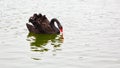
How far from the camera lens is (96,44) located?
1252 centimetres

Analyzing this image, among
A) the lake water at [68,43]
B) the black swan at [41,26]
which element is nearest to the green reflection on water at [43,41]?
the lake water at [68,43]

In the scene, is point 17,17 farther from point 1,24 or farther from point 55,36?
point 55,36

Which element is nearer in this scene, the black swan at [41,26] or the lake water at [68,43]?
the lake water at [68,43]

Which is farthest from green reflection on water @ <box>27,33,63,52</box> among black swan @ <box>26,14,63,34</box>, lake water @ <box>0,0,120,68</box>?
black swan @ <box>26,14,63,34</box>

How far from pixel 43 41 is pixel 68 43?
135cm

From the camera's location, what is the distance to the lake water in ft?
33.6

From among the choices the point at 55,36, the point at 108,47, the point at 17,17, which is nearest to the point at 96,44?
the point at 108,47

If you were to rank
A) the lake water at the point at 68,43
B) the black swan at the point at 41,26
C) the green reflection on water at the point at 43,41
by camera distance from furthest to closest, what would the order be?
the black swan at the point at 41,26 < the green reflection on water at the point at 43,41 < the lake water at the point at 68,43

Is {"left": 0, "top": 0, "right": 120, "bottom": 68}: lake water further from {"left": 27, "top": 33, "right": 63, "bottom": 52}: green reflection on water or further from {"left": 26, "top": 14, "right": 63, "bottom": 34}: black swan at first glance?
{"left": 26, "top": 14, "right": 63, "bottom": 34}: black swan

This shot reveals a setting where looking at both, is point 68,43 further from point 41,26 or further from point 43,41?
point 41,26

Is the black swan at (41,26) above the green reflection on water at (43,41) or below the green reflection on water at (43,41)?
above

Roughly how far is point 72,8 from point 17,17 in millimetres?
4906

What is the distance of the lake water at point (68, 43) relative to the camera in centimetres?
1025

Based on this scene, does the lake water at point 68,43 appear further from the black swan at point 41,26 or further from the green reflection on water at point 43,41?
the black swan at point 41,26
